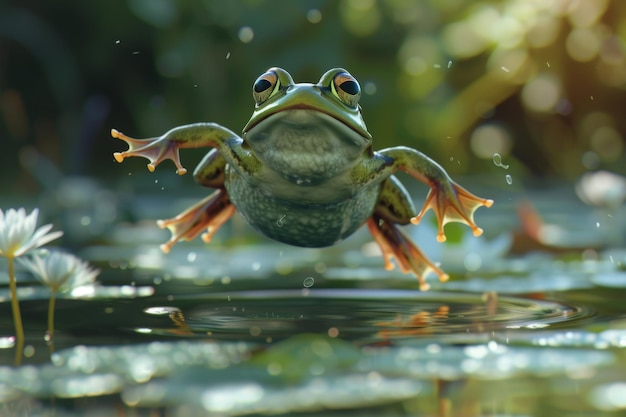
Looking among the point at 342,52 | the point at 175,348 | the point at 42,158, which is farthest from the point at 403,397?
the point at 42,158

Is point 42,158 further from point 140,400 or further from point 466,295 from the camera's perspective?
point 140,400

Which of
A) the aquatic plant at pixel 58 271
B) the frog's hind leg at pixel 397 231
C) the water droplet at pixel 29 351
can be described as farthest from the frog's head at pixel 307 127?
the water droplet at pixel 29 351

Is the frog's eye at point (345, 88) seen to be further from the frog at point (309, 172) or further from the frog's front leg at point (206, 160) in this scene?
the frog's front leg at point (206, 160)

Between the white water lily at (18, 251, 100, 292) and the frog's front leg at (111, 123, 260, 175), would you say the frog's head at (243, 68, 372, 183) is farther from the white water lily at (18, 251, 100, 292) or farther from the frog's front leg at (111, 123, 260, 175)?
the white water lily at (18, 251, 100, 292)

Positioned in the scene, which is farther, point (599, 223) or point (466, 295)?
point (599, 223)

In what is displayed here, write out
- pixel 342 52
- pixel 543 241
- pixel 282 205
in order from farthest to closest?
1. pixel 342 52
2. pixel 543 241
3. pixel 282 205
